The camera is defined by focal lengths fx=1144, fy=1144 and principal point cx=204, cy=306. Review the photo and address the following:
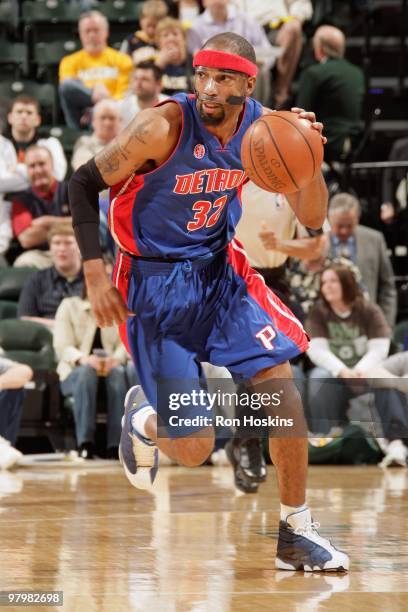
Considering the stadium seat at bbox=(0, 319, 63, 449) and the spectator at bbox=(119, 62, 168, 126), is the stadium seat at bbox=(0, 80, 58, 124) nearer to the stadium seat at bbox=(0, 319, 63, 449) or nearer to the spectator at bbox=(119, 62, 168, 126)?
the spectator at bbox=(119, 62, 168, 126)

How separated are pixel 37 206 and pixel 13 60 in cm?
340

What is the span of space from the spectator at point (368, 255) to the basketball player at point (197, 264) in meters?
4.78

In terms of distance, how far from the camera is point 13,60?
40.5 feet

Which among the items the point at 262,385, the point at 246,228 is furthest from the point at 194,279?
the point at 246,228

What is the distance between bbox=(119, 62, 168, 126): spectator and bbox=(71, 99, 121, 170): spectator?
240mm

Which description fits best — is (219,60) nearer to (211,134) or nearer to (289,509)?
(211,134)

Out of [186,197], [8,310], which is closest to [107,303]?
[186,197]

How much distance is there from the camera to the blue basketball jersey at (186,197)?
421cm

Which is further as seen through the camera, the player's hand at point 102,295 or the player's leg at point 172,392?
the player's leg at point 172,392

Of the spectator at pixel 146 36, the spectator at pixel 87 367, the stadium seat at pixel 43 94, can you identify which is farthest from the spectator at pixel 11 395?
the stadium seat at pixel 43 94

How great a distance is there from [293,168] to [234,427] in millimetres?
974

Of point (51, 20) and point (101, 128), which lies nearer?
point (101, 128)

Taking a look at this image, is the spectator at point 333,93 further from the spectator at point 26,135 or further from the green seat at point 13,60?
the green seat at point 13,60

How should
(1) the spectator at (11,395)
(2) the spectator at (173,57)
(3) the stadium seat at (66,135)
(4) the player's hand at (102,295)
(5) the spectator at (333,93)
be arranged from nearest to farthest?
(4) the player's hand at (102,295) → (1) the spectator at (11,395) → (5) the spectator at (333,93) → (2) the spectator at (173,57) → (3) the stadium seat at (66,135)
